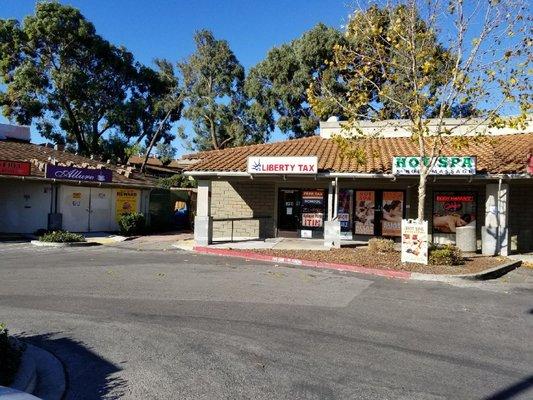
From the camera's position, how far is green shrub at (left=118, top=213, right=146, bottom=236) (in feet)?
77.8

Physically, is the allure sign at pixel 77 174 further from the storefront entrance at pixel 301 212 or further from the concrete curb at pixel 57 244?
the storefront entrance at pixel 301 212

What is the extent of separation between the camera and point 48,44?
35.3 metres

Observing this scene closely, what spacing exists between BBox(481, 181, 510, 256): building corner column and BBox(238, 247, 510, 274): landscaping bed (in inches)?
29.6

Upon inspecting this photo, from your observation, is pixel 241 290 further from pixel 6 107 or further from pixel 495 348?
pixel 6 107

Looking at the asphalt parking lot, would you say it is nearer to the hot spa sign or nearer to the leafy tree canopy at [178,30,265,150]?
the hot spa sign

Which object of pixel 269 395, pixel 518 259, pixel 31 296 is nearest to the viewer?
pixel 269 395

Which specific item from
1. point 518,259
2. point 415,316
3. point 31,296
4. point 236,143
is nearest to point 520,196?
point 518,259

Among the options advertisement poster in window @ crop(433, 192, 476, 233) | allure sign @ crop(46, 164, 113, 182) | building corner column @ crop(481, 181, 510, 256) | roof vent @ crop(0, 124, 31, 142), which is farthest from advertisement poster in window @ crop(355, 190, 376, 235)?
roof vent @ crop(0, 124, 31, 142)

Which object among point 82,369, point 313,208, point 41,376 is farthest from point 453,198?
point 41,376

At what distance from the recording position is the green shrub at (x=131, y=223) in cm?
2372

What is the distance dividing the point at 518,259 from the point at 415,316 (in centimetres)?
900

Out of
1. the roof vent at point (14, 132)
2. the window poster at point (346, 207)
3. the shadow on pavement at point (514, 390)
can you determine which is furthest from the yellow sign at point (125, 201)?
the shadow on pavement at point (514, 390)

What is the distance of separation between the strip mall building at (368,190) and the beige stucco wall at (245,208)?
0.04 metres

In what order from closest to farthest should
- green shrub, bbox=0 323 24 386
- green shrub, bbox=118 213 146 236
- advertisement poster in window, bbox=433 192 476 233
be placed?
1. green shrub, bbox=0 323 24 386
2. advertisement poster in window, bbox=433 192 476 233
3. green shrub, bbox=118 213 146 236
